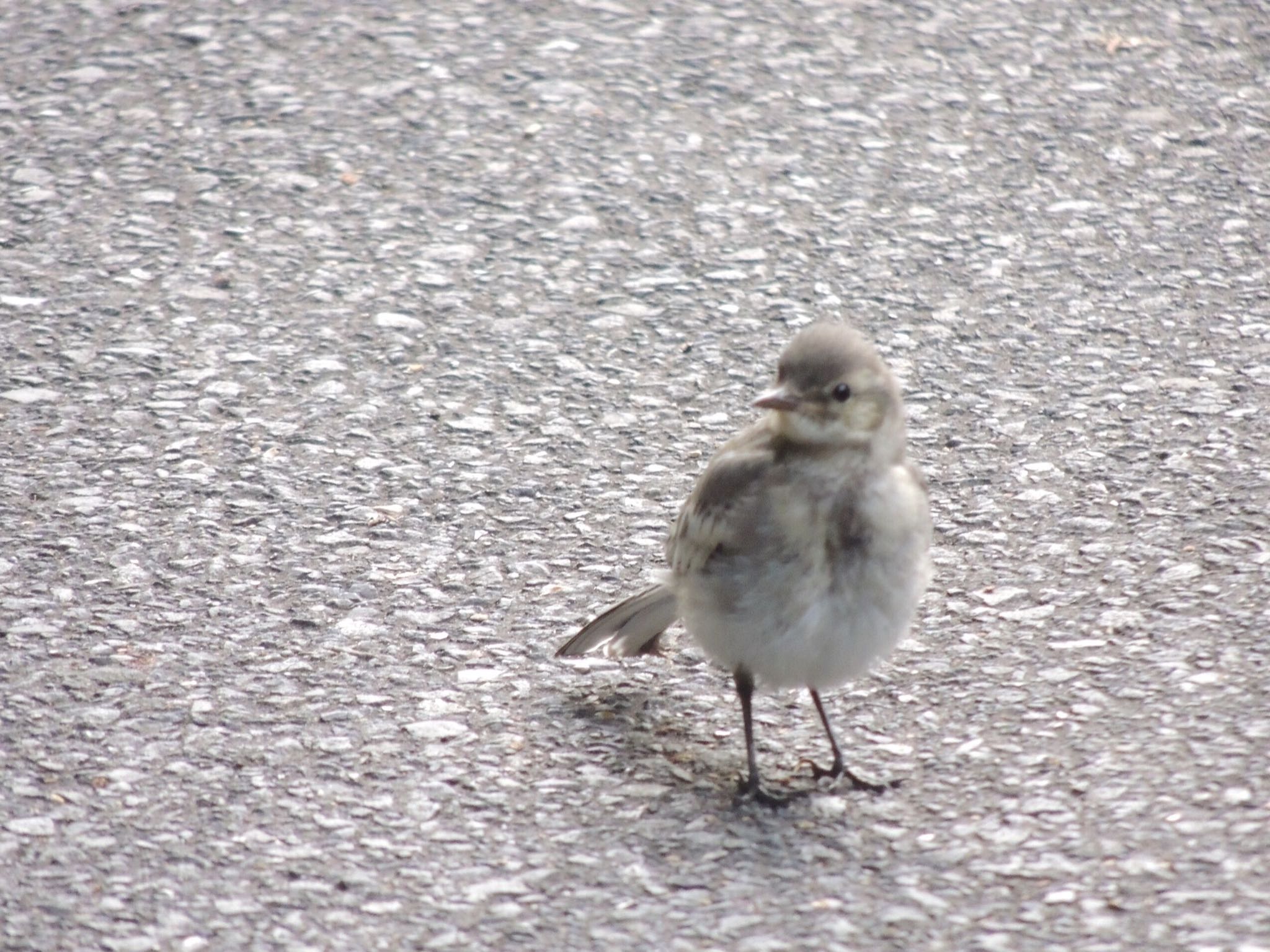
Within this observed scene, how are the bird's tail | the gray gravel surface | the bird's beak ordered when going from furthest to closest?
the bird's tail → the bird's beak → the gray gravel surface

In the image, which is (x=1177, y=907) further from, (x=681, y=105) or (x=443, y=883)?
(x=681, y=105)

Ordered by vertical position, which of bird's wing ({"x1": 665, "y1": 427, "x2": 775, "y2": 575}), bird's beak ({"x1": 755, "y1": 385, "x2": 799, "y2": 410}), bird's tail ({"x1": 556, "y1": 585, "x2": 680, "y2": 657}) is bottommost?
bird's tail ({"x1": 556, "y1": 585, "x2": 680, "y2": 657})

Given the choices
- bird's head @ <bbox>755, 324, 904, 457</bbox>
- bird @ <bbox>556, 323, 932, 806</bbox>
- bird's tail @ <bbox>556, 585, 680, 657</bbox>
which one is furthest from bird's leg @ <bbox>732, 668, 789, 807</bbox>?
bird's head @ <bbox>755, 324, 904, 457</bbox>

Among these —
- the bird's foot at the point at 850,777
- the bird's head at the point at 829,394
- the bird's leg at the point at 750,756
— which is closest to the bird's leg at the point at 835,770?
the bird's foot at the point at 850,777

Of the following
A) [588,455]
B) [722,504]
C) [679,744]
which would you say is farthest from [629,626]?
[588,455]

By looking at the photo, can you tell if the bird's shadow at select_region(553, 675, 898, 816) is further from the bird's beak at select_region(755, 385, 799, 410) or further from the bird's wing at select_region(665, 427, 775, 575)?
the bird's beak at select_region(755, 385, 799, 410)

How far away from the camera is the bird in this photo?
13.8 ft

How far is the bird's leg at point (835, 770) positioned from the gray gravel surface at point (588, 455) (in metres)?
0.05

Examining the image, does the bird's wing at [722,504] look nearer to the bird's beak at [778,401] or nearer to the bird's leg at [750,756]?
the bird's beak at [778,401]

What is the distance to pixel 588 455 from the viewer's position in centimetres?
593

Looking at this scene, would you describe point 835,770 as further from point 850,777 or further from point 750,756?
point 750,756

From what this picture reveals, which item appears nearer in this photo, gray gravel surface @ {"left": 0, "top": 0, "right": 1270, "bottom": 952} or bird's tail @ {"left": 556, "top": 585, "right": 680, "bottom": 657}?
gray gravel surface @ {"left": 0, "top": 0, "right": 1270, "bottom": 952}

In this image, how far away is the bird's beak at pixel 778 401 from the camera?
432cm

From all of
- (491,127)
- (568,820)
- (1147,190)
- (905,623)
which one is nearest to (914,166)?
(1147,190)
